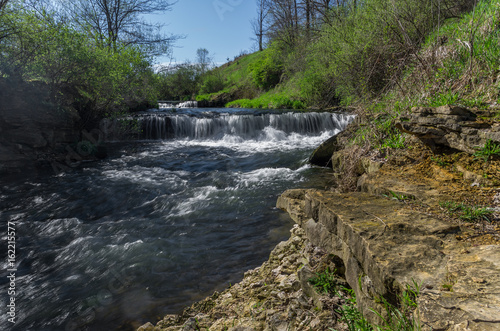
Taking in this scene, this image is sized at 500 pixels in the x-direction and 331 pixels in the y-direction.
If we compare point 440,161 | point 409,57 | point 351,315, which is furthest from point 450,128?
point 409,57

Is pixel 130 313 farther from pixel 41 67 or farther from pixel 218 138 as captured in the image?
pixel 218 138

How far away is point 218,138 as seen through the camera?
47.8 feet

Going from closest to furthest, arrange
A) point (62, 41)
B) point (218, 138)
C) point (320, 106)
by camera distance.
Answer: point (62, 41), point (218, 138), point (320, 106)

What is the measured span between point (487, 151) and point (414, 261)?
6.14 ft

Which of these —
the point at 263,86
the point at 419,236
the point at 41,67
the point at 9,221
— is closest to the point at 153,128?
the point at 41,67

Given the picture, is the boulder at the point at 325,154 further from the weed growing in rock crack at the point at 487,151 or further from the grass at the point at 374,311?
the grass at the point at 374,311

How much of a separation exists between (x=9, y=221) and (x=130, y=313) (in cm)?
434

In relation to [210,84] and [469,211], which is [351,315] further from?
[210,84]

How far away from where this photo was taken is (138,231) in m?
5.05

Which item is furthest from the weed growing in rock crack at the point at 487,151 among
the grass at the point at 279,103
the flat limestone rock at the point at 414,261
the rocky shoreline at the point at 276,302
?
the grass at the point at 279,103

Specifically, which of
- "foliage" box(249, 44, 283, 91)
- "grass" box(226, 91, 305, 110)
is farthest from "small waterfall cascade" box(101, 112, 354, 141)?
"foliage" box(249, 44, 283, 91)

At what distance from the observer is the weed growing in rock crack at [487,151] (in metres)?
2.56

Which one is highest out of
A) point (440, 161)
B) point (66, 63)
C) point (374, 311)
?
point (66, 63)

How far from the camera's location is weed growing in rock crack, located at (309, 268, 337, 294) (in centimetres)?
211
